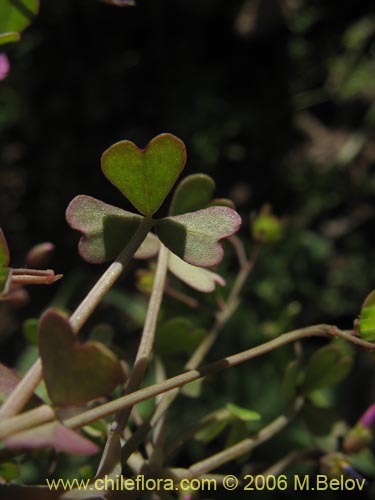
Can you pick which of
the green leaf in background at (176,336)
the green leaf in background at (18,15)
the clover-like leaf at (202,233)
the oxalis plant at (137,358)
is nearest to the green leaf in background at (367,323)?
the oxalis plant at (137,358)

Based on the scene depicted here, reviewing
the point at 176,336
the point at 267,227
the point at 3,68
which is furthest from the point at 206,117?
the point at 3,68

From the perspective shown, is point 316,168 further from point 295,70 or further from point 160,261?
point 160,261

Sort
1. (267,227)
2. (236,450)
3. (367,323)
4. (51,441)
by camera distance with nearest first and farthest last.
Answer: (51,441) < (367,323) < (236,450) < (267,227)

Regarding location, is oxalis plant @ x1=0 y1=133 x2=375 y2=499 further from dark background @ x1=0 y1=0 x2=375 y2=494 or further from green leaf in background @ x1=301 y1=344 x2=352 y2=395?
dark background @ x1=0 y1=0 x2=375 y2=494

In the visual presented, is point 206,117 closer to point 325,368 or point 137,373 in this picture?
point 325,368

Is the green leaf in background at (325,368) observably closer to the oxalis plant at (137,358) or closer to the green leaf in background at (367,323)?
the oxalis plant at (137,358)

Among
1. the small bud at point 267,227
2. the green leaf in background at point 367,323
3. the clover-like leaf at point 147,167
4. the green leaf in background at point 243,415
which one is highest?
the clover-like leaf at point 147,167

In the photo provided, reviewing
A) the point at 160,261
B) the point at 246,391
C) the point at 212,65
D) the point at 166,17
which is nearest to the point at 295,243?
the point at 246,391
